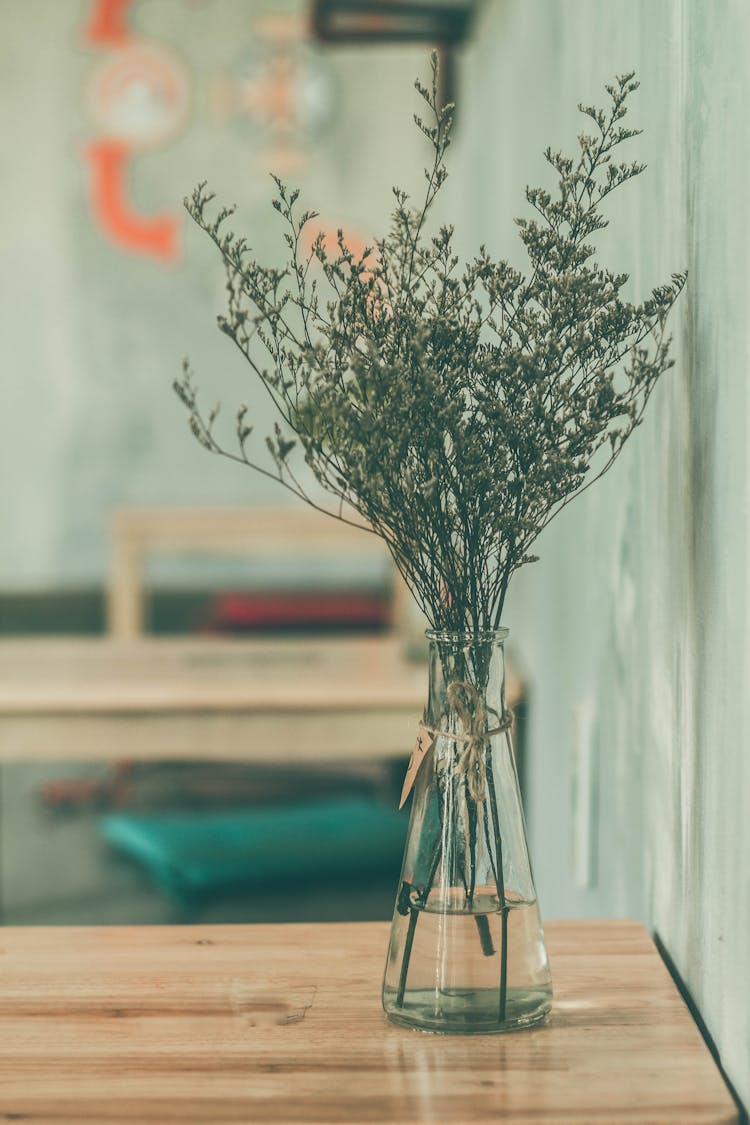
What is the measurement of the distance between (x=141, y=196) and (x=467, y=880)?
4945 mm

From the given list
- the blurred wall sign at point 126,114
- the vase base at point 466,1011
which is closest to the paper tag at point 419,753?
the vase base at point 466,1011

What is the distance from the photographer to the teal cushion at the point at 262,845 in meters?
2.25

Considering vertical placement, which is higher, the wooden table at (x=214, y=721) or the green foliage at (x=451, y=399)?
the green foliage at (x=451, y=399)

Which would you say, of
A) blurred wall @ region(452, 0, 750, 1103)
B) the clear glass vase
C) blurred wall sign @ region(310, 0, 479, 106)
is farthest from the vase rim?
blurred wall sign @ region(310, 0, 479, 106)

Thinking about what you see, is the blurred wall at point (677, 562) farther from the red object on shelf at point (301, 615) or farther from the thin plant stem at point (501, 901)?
the red object on shelf at point (301, 615)

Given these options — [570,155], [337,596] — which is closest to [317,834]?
[570,155]

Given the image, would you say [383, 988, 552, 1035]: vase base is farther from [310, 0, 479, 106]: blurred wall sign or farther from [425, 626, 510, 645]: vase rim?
[310, 0, 479, 106]: blurred wall sign

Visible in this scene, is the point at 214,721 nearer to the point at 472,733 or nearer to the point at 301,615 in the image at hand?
the point at 472,733

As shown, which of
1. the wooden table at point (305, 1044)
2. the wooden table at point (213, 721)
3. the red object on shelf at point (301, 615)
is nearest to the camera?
the wooden table at point (305, 1044)

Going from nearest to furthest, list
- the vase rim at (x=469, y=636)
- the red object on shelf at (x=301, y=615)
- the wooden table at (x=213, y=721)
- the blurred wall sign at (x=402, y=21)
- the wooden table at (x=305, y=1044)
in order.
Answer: the wooden table at (x=305, y=1044) < the vase rim at (x=469, y=636) < the wooden table at (x=213, y=721) < the blurred wall sign at (x=402, y=21) < the red object on shelf at (x=301, y=615)

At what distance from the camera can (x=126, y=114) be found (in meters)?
5.33

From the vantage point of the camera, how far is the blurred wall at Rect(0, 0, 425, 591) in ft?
17.5

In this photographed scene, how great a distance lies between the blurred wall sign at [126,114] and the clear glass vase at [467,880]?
481 centimetres

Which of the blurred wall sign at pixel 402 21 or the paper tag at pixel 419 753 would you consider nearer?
the paper tag at pixel 419 753
